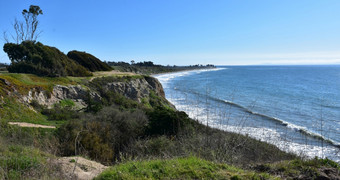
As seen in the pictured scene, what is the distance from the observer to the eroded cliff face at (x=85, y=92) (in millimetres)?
17188

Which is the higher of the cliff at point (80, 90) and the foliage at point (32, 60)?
the foliage at point (32, 60)

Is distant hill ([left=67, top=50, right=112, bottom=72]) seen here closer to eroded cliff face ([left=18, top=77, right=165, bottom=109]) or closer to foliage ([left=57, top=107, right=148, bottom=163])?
eroded cliff face ([left=18, top=77, right=165, bottom=109])

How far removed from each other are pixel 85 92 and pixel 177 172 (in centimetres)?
1885

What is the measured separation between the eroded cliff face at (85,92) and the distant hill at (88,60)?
10.5 metres

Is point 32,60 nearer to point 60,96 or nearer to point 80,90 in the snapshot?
point 80,90

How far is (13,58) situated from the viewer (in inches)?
939

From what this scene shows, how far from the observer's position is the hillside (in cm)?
488

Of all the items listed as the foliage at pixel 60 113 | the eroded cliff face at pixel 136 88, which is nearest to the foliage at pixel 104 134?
the foliage at pixel 60 113

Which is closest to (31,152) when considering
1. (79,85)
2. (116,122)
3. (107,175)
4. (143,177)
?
(107,175)

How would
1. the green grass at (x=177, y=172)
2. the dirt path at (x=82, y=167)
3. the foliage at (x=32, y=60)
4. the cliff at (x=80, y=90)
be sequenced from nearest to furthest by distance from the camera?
the green grass at (x=177, y=172), the dirt path at (x=82, y=167), the cliff at (x=80, y=90), the foliage at (x=32, y=60)

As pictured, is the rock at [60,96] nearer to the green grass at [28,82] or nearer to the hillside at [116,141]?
the hillside at [116,141]

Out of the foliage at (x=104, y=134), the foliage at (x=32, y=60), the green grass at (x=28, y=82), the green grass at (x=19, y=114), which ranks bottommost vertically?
the foliage at (x=104, y=134)

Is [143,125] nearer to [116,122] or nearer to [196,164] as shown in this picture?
[116,122]

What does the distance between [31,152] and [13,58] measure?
22259 mm
